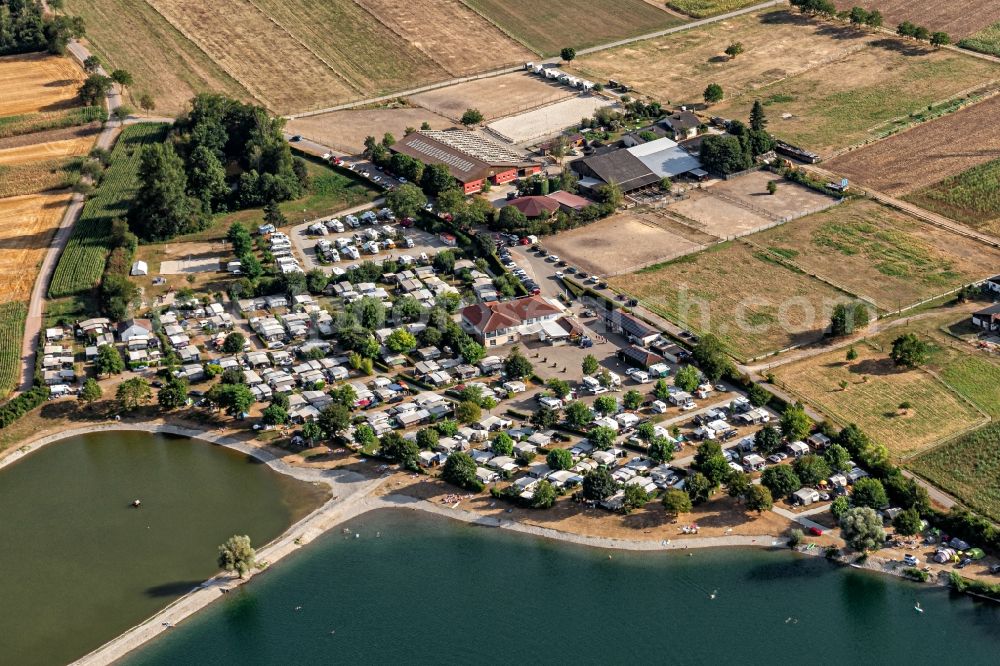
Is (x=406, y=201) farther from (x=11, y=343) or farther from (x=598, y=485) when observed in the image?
(x=598, y=485)

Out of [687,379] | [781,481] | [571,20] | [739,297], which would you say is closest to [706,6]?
[571,20]

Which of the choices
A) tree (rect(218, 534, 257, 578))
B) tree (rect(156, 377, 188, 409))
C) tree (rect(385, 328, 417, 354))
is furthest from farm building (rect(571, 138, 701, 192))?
tree (rect(218, 534, 257, 578))

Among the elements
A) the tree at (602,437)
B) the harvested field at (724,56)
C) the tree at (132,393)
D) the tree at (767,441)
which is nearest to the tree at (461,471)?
the tree at (602,437)

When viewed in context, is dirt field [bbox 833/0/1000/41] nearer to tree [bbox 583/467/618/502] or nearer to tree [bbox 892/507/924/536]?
tree [bbox 892/507/924/536]

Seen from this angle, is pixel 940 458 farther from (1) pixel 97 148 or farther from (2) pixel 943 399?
(1) pixel 97 148

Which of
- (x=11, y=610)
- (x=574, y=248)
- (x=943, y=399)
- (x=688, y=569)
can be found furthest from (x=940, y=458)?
(x=11, y=610)

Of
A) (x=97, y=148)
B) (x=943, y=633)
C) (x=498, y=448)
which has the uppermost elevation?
(x=97, y=148)
